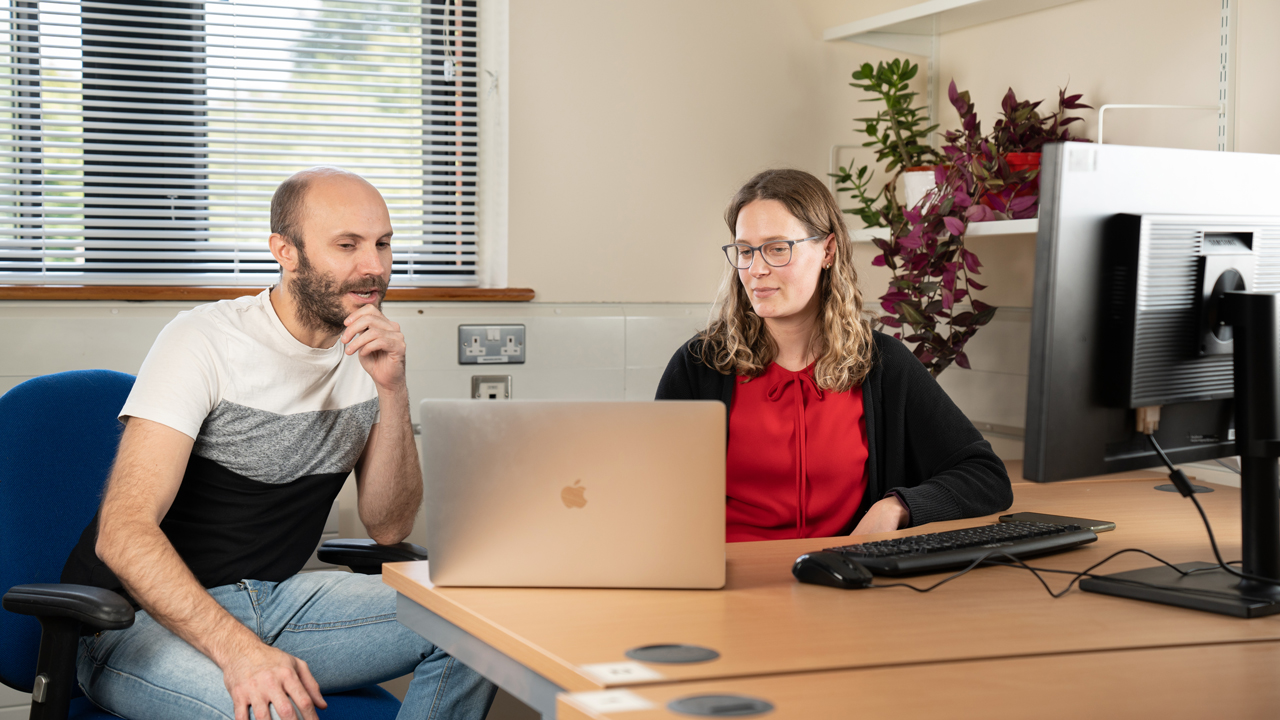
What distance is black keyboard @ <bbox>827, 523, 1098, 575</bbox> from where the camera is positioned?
4.25 ft

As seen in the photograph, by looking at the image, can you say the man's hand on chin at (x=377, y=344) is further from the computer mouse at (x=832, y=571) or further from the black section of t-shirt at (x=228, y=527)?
the computer mouse at (x=832, y=571)

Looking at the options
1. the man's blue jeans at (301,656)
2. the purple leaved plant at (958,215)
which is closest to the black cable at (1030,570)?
the man's blue jeans at (301,656)

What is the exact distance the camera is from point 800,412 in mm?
1904

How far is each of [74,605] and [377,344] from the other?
607mm

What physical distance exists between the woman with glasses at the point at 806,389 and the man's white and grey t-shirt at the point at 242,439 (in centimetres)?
66

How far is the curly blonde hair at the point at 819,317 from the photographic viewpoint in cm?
194

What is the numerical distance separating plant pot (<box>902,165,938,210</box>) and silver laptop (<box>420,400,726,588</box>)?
164cm

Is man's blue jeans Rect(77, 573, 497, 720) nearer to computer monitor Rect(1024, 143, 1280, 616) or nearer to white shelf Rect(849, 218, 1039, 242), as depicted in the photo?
computer monitor Rect(1024, 143, 1280, 616)

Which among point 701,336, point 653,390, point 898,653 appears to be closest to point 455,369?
point 653,390

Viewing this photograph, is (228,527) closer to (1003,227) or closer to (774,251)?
(774,251)

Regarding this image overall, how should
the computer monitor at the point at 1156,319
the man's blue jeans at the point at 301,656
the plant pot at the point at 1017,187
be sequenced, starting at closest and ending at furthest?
the computer monitor at the point at 1156,319, the man's blue jeans at the point at 301,656, the plant pot at the point at 1017,187

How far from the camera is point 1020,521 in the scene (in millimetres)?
1604

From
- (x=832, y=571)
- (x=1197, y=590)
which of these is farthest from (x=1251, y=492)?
(x=832, y=571)

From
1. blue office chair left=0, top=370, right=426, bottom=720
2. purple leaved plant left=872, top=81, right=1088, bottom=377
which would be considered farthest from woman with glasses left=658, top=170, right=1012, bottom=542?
blue office chair left=0, top=370, right=426, bottom=720
